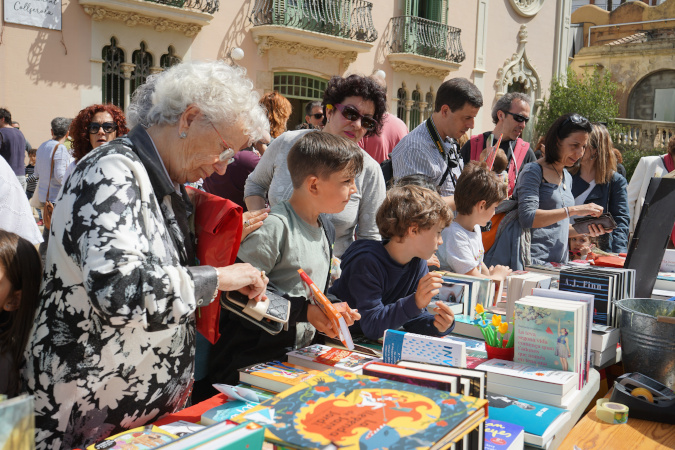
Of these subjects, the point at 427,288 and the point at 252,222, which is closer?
the point at 252,222

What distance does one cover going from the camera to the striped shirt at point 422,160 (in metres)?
3.44

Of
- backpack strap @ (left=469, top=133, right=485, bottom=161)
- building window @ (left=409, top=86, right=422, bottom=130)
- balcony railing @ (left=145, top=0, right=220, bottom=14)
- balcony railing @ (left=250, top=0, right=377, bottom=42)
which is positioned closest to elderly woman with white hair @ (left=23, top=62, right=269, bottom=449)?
backpack strap @ (left=469, top=133, right=485, bottom=161)

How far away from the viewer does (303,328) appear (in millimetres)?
2068

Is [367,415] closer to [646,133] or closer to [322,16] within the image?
[322,16]

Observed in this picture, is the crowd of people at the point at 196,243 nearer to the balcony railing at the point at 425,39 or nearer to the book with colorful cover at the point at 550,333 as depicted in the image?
the book with colorful cover at the point at 550,333

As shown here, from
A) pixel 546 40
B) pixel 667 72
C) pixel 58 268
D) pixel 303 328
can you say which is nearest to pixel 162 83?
pixel 58 268

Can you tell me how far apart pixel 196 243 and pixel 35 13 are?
378 inches

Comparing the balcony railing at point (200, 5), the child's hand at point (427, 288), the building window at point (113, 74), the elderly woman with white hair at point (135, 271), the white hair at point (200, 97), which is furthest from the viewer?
the balcony railing at point (200, 5)

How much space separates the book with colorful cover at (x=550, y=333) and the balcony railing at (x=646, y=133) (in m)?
20.6

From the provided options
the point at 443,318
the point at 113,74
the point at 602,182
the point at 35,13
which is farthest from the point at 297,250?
the point at 113,74

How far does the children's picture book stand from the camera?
4.46 feet

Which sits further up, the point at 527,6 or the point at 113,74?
the point at 527,6

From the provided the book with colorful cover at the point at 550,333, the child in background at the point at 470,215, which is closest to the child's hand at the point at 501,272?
the child in background at the point at 470,215

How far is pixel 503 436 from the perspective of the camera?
1493mm
